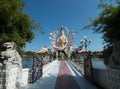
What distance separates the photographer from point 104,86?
8.91 metres

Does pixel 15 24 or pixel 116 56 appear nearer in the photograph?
pixel 116 56

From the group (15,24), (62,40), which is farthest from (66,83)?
(62,40)

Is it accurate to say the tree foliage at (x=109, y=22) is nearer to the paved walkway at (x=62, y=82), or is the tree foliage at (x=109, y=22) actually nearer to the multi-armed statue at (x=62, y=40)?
the paved walkway at (x=62, y=82)

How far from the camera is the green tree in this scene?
727 cm

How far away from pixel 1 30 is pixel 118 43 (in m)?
4.48

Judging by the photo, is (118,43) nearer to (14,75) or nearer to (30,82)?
(14,75)

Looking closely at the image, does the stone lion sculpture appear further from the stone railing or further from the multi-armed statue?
the multi-armed statue

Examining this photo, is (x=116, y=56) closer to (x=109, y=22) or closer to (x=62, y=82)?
(x=109, y=22)

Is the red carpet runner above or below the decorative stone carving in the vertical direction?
below

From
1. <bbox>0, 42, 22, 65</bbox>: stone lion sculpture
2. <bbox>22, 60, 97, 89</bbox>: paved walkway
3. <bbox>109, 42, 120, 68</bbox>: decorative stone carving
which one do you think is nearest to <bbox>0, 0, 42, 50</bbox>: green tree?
<bbox>0, 42, 22, 65</bbox>: stone lion sculpture

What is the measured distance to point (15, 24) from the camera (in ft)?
27.7

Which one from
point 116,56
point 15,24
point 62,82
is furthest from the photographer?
point 62,82

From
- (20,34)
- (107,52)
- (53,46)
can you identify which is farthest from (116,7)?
(53,46)

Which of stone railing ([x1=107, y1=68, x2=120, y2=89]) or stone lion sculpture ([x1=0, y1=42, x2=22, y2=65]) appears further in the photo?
stone lion sculpture ([x1=0, y1=42, x2=22, y2=65])
